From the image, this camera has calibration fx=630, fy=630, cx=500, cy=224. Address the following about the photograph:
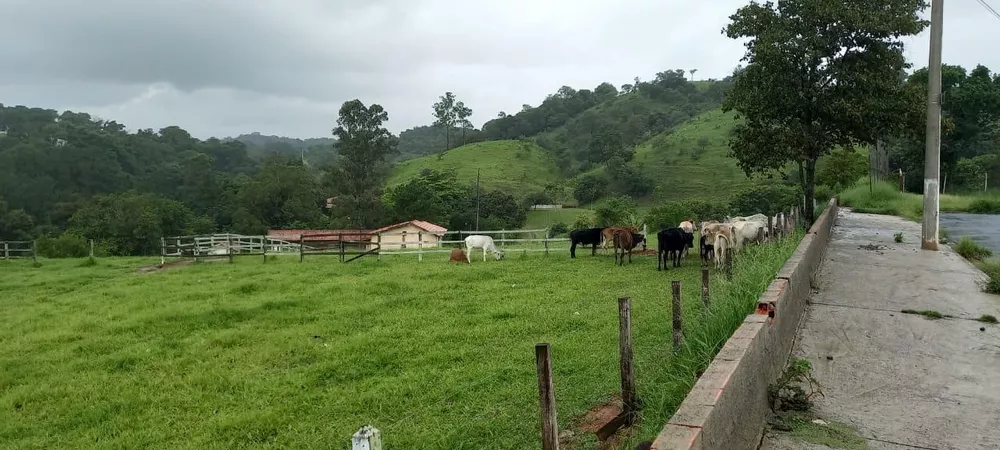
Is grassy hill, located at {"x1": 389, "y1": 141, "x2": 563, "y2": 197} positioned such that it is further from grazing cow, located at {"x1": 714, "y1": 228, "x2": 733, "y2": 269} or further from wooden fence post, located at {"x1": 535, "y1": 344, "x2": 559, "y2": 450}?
wooden fence post, located at {"x1": 535, "y1": 344, "x2": 559, "y2": 450}

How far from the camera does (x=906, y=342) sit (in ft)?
21.8

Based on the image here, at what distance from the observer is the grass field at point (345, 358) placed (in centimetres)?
573

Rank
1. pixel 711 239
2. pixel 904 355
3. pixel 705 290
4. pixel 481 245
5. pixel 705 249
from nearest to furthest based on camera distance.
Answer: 1. pixel 904 355
2. pixel 705 290
3. pixel 711 239
4. pixel 705 249
5. pixel 481 245

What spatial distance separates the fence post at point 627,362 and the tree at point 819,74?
12.2 metres

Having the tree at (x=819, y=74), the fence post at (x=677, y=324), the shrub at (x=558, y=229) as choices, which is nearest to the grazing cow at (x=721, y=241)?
the tree at (x=819, y=74)

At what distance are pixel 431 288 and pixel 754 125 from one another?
31.9 ft

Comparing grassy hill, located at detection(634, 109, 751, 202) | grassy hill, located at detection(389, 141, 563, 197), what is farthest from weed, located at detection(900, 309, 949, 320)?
grassy hill, located at detection(389, 141, 563, 197)

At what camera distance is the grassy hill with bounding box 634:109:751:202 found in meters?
59.7

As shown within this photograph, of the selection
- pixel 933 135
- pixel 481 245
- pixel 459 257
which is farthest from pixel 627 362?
pixel 481 245

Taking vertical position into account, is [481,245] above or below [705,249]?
below

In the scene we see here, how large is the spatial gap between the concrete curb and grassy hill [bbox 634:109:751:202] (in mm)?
51905

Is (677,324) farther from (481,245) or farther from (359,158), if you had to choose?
(359,158)

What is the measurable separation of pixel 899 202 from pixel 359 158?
37088mm

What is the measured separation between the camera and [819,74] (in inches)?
615
